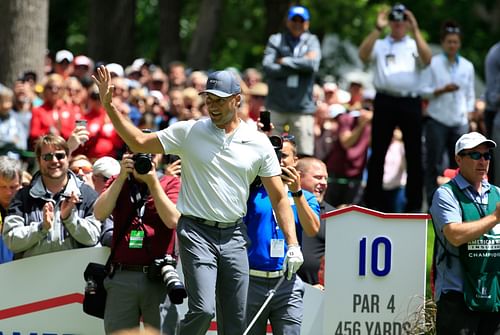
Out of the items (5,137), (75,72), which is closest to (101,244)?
(5,137)

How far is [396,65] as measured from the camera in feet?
48.0

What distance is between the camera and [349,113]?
1727 cm

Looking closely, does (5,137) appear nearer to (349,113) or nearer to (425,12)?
(349,113)

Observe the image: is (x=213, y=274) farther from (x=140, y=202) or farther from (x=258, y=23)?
(x=258, y=23)

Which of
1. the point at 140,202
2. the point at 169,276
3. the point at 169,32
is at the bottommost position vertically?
the point at 169,276

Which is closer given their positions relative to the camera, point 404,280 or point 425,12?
point 404,280

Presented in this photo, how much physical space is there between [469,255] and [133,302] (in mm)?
2567

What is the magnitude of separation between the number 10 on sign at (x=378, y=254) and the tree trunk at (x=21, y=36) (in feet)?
32.3

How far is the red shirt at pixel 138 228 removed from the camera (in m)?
9.99

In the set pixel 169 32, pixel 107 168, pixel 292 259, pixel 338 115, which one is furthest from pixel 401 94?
pixel 169 32

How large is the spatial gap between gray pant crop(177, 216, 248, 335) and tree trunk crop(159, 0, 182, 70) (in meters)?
19.8

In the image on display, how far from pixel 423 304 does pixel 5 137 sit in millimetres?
7798

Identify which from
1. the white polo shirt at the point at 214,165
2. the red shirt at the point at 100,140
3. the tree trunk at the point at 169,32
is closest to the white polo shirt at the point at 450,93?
the red shirt at the point at 100,140

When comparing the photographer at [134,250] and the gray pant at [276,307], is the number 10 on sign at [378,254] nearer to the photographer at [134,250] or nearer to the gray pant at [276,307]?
the gray pant at [276,307]
